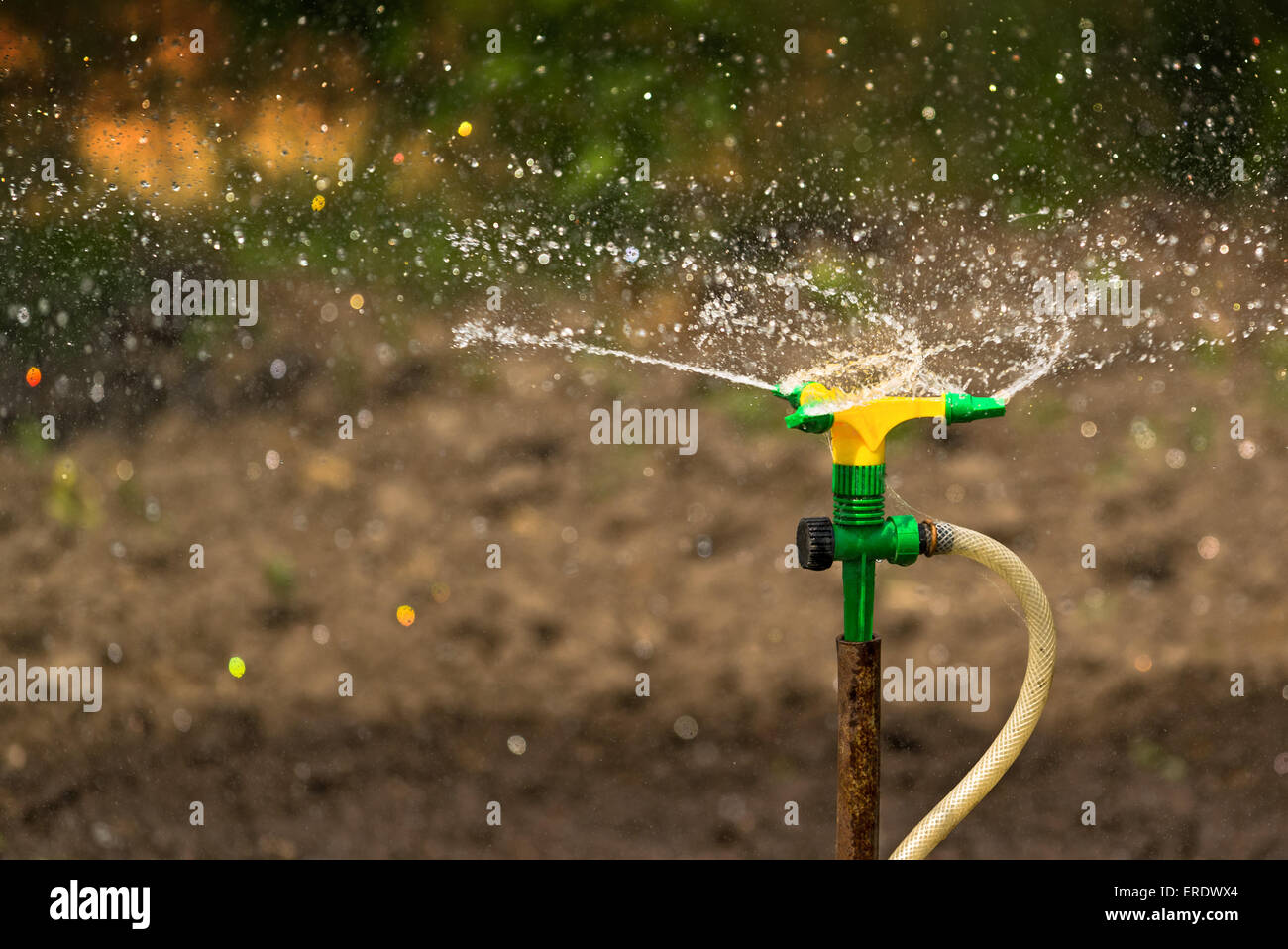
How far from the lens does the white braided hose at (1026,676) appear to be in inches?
46.6

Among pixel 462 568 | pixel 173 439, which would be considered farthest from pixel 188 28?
pixel 462 568

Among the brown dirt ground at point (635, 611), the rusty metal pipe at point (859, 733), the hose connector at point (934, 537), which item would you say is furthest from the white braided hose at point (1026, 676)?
the brown dirt ground at point (635, 611)

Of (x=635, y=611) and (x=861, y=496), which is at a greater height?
(x=861, y=496)

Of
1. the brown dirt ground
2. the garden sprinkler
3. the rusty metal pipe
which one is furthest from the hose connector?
the brown dirt ground

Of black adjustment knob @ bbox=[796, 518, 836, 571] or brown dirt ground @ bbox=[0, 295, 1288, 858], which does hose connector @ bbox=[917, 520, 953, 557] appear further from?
brown dirt ground @ bbox=[0, 295, 1288, 858]

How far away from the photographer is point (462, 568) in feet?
6.63

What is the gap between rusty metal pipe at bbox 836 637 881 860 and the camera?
1.16 metres

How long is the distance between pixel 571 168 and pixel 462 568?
2.35 feet

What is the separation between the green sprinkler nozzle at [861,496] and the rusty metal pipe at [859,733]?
0.9 inches

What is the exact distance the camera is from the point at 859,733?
1.15 meters

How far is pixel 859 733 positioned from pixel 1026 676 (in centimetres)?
20

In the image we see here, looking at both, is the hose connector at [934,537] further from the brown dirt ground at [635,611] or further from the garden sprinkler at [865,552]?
the brown dirt ground at [635,611]

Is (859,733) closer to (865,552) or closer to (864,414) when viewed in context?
(865,552)

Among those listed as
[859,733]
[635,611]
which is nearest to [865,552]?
[859,733]
